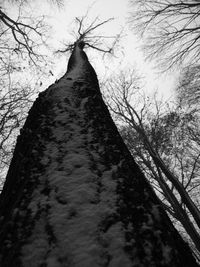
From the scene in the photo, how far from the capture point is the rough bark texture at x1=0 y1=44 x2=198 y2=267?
3.05 feet

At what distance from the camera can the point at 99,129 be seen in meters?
1.79

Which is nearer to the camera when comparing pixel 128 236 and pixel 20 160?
pixel 128 236

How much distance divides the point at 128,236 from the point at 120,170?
18.2 inches

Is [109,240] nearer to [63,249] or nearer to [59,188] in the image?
[63,249]

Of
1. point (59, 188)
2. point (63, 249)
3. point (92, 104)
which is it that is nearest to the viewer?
point (63, 249)

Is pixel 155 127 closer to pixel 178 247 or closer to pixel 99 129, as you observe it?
pixel 99 129

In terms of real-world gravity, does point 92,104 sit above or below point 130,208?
above

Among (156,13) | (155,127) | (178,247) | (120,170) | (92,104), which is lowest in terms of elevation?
(178,247)

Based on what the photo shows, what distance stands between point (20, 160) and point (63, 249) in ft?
2.46

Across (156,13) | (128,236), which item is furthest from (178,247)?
(156,13)

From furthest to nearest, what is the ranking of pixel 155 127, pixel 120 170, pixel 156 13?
pixel 155 127 → pixel 156 13 → pixel 120 170

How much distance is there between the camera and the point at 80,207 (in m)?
1.12

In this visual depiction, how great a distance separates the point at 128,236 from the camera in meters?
1.00

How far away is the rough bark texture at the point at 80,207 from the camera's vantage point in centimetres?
93
